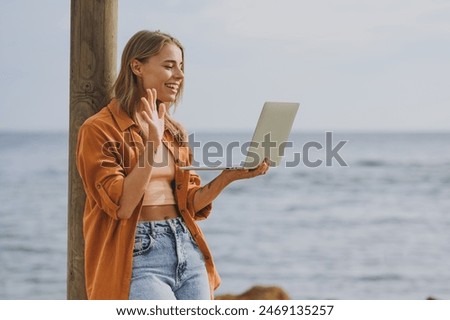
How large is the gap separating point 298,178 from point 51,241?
308 inches

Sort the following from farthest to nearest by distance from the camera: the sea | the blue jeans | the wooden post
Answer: the sea → the wooden post → the blue jeans

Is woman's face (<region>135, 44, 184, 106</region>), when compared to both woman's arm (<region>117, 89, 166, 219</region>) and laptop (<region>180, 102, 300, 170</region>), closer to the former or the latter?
woman's arm (<region>117, 89, 166, 219</region>)

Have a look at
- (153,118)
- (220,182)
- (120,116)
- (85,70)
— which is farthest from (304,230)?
(153,118)

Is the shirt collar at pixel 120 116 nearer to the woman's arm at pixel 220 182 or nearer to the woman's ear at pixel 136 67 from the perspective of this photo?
the woman's ear at pixel 136 67

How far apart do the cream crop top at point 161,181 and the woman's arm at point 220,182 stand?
11cm

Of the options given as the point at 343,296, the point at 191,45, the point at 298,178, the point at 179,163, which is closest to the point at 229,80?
the point at 191,45

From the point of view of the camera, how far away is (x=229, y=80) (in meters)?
24.7

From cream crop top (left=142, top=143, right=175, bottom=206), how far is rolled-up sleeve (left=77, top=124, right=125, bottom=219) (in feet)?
0.39

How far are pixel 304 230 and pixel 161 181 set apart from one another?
15009 millimetres

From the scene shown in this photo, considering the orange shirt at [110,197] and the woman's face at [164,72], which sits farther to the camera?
the woman's face at [164,72]

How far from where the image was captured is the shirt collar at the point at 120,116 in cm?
287

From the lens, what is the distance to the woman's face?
2.88 metres

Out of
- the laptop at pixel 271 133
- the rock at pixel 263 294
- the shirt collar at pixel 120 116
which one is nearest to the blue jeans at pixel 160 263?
the laptop at pixel 271 133

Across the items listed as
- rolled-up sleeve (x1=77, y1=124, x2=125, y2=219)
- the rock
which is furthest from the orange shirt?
the rock
